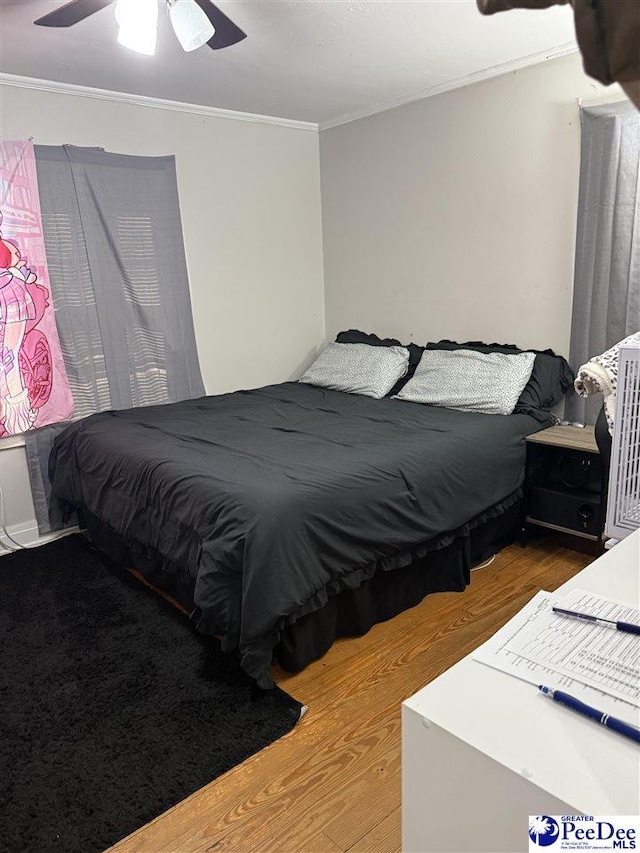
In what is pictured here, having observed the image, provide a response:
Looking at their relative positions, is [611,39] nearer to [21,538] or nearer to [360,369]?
[360,369]

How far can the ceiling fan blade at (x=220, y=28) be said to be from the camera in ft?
6.53

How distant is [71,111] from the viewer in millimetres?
3115

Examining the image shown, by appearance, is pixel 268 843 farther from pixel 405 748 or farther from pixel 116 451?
pixel 116 451

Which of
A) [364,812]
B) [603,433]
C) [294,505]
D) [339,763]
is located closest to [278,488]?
[294,505]

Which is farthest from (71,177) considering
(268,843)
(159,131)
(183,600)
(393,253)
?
(268,843)

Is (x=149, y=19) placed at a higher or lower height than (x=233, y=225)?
higher

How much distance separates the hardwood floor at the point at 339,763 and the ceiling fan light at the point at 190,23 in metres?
2.20

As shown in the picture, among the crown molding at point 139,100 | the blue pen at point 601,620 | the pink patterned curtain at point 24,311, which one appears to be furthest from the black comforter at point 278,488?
the crown molding at point 139,100

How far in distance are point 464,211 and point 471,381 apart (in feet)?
3.39

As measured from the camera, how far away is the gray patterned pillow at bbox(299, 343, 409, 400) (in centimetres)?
355

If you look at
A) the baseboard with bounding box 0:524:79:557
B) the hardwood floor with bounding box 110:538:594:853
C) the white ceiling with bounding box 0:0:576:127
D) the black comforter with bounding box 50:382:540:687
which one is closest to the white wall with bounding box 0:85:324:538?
the baseboard with bounding box 0:524:79:557

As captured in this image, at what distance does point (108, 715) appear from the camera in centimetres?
192

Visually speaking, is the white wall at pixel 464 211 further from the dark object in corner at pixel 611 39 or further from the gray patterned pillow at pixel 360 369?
the dark object in corner at pixel 611 39

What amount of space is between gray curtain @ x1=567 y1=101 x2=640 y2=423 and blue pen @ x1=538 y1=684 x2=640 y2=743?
7.96 feet
